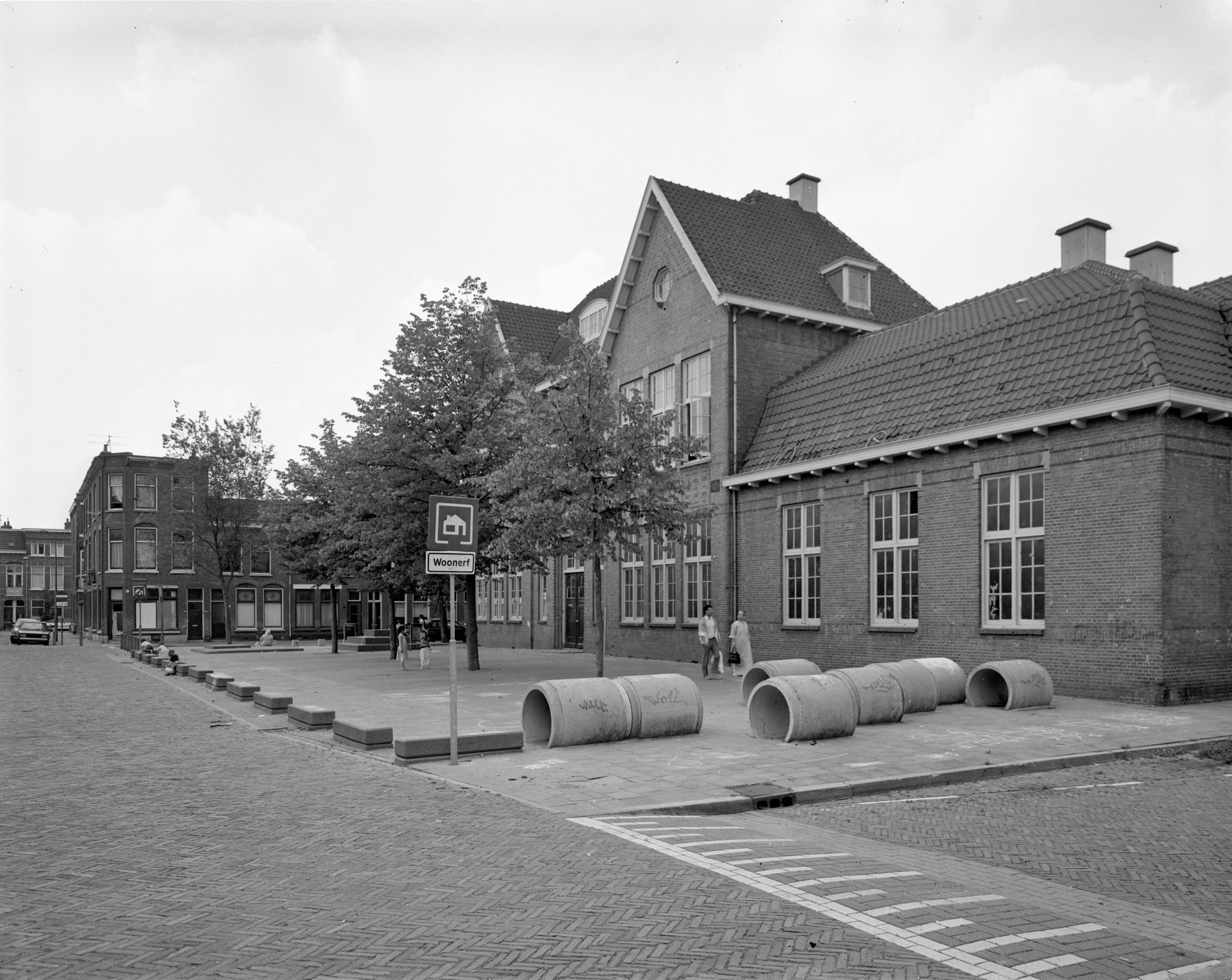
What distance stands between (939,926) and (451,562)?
6.41 m

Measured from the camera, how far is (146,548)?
61250 mm

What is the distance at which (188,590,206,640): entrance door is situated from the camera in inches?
2406

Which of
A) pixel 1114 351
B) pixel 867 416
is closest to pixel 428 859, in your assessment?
pixel 1114 351

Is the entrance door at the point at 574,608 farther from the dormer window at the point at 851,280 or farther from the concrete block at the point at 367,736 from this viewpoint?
the concrete block at the point at 367,736

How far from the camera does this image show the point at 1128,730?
13.4 m

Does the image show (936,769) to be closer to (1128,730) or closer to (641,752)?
(641,752)

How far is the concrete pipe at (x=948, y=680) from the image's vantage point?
16.0 metres

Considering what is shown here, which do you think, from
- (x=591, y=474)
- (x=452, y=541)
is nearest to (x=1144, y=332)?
(x=591, y=474)

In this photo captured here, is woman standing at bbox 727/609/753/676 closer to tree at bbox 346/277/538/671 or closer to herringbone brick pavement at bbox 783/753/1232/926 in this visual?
tree at bbox 346/277/538/671

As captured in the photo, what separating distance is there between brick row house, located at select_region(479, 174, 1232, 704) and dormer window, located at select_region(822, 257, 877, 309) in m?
0.07

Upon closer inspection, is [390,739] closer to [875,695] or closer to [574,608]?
[875,695]

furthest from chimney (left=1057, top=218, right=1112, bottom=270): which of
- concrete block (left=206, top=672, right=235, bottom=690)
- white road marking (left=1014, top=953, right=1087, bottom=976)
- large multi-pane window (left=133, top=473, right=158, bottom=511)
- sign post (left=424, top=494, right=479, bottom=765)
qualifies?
large multi-pane window (left=133, top=473, right=158, bottom=511)

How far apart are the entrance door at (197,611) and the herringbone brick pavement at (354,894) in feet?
177

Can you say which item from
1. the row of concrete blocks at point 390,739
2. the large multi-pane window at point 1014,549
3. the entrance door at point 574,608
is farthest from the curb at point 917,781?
the entrance door at point 574,608
